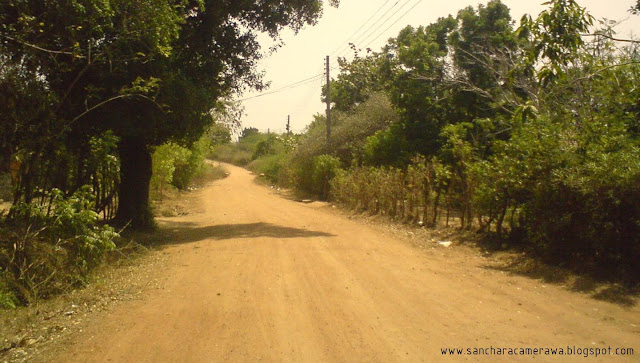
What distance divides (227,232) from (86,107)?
17.1ft

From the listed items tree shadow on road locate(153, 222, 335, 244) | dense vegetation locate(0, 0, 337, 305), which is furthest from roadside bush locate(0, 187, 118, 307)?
tree shadow on road locate(153, 222, 335, 244)

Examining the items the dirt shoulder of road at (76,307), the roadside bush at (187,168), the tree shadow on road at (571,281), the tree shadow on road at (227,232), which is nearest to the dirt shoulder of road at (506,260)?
the tree shadow on road at (571,281)

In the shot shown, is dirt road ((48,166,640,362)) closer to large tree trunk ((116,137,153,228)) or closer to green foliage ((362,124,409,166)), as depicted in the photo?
large tree trunk ((116,137,153,228))

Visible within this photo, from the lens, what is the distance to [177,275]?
314 inches

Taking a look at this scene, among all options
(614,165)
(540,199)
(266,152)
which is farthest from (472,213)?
(266,152)

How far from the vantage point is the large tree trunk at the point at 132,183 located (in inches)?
504

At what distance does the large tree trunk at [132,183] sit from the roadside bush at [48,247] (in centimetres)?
491

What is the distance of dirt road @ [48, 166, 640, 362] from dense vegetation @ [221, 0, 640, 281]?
1.34 m

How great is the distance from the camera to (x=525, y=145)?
9.30 meters

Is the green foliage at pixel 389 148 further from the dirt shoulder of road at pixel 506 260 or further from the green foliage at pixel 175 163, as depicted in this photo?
the green foliage at pixel 175 163

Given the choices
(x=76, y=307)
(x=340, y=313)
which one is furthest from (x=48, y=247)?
(x=340, y=313)

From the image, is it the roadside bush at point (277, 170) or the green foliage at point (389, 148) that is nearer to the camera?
the green foliage at point (389, 148)

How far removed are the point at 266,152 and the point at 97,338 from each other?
6094 cm

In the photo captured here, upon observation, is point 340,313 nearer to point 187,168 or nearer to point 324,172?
point 324,172
